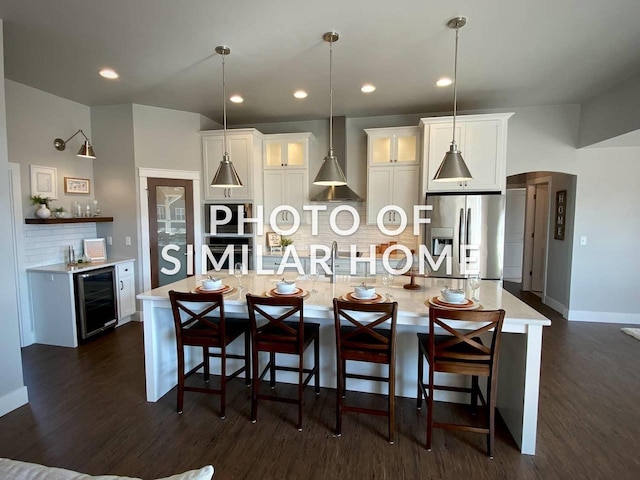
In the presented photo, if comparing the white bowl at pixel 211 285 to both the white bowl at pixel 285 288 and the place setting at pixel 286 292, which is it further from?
the white bowl at pixel 285 288

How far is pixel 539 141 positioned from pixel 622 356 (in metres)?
2.88

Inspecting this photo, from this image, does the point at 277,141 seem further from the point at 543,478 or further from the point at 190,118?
the point at 543,478

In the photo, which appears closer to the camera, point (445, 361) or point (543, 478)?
point (543, 478)

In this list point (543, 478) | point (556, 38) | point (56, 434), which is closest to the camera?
point (543, 478)

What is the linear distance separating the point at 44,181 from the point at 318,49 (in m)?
3.71

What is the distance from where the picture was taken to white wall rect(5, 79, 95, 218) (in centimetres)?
383

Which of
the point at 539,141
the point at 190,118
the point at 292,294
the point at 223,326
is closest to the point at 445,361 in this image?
the point at 292,294

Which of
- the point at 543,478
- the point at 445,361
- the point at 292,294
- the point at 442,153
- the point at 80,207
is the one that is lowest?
the point at 543,478

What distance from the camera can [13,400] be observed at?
2686 millimetres

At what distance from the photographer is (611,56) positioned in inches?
124

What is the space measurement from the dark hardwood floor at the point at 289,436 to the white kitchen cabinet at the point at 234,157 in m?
2.75

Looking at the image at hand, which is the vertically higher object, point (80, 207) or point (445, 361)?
point (80, 207)

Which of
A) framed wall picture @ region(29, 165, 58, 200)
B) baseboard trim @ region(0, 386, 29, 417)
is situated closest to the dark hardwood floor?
baseboard trim @ region(0, 386, 29, 417)

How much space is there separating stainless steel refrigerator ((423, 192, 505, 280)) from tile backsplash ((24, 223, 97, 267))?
4.87 m
